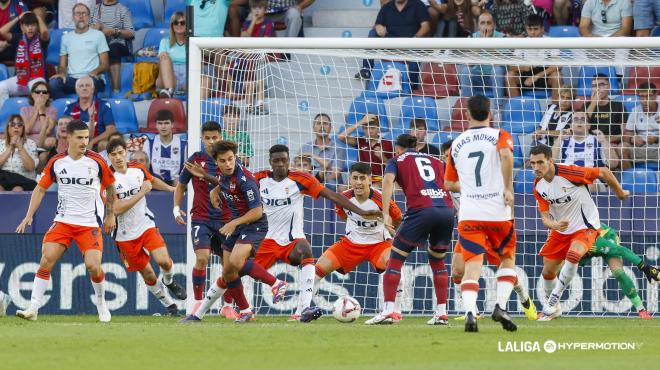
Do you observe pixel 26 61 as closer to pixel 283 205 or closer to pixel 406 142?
pixel 283 205

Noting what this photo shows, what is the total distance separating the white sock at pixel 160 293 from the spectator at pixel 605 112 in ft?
19.2

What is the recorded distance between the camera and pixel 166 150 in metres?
17.4

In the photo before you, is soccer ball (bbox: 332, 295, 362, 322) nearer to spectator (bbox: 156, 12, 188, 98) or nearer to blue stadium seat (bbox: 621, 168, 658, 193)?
blue stadium seat (bbox: 621, 168, 658, 193)

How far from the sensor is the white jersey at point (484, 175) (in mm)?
10836

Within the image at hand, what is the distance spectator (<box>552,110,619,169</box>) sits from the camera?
16.0 meters

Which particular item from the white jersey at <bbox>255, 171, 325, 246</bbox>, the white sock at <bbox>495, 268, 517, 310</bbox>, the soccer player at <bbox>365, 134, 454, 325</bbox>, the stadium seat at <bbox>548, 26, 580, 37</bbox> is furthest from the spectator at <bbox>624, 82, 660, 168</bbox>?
the white sock at <bbox>495, 268, 517, 310</bbox>

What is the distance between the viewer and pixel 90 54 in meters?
20.2

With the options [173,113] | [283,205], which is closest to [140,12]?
[173,113]

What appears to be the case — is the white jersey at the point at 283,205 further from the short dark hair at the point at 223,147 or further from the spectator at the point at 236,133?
the short dark hair at the point at 223,147

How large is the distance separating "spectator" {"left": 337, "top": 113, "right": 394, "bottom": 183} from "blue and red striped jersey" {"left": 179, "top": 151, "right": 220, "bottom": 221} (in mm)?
2506

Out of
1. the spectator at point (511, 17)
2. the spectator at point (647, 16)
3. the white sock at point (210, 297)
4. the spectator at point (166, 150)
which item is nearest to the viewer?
the white sock at point (210, 297)

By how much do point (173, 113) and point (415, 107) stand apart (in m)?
3.77

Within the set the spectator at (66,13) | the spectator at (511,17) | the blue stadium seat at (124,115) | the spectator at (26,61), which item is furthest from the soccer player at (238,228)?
the spectator at (66,13)

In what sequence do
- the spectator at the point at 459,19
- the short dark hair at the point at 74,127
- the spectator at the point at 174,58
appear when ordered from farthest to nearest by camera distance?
the spectator at the point at 174,58
the spectator at the point at 459,19
the short dark hair at the point at 74,127
